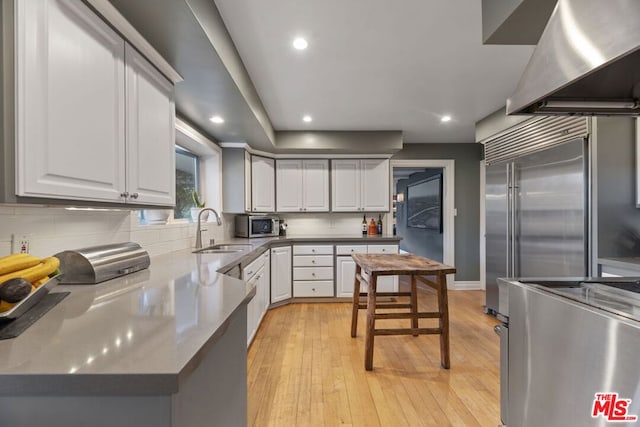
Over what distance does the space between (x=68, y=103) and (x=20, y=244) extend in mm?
612

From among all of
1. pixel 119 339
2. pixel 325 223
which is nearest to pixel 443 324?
pixel 119 339

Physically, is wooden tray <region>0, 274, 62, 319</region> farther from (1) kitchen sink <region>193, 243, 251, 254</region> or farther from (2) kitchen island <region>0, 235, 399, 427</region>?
(1) kitchen sink <region>193, 243, 251, 254</region>

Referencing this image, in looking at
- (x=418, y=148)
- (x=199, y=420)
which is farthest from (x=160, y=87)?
(x=418, y=148)

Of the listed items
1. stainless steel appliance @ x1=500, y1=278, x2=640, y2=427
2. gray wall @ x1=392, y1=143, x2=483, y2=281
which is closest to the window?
stainless steel appliance @ x1=500, y1=278, x2=640, y2=427

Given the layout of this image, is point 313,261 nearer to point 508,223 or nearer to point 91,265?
point 508,223

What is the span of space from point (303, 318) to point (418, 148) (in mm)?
3219

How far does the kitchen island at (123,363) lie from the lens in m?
0.56

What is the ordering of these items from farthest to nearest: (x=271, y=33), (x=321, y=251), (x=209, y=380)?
1. (x=321, y=251)
2. (x=271, y=33)
3. (x=209, y=380)

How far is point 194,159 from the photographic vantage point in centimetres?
363

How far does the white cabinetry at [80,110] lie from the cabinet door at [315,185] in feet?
9.56

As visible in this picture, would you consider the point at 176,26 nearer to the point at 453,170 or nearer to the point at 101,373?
the point at 101,373

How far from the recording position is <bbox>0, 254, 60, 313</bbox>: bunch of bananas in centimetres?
83

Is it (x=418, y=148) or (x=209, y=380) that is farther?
(x=418, y=148)

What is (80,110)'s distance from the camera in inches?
44.6
